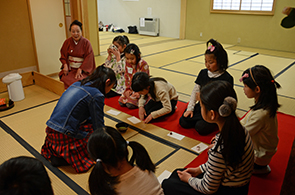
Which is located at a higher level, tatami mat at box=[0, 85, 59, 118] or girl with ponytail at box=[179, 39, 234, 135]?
girl with ponytail at box=[179, 39, 234, 135]

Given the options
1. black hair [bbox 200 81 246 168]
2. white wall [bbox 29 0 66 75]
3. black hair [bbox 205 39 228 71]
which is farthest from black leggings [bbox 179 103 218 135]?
white wall [bbox 29 0 66 75]

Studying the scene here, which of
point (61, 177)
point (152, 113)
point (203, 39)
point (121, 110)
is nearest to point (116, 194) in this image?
point (61, 177)

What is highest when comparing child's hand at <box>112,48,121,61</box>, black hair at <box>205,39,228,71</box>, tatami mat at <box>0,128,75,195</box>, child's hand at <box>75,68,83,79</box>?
black hair at <box>205,39,228,71</box>

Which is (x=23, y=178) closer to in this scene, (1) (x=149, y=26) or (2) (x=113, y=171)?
(2) (x=113, y=171)

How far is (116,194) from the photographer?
3.67 feet

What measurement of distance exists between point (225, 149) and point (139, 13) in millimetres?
9222

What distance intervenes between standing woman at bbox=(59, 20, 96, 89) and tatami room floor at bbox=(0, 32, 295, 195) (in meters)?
0.37

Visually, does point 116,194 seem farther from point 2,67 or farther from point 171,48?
point 171,48

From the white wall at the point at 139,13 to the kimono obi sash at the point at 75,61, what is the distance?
5794mm

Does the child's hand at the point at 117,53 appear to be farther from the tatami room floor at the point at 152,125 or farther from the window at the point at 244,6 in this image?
the window at the point at 244,6

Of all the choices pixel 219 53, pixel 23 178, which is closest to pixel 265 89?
pixel 219 53

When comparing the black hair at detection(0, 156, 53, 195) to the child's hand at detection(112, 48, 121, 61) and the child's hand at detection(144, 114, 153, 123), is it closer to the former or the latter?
the child's hand at detection(144, 114, 153, 123)

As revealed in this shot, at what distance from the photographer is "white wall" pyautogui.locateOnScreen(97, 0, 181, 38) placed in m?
8.73

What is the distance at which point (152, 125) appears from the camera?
270 centimetres
